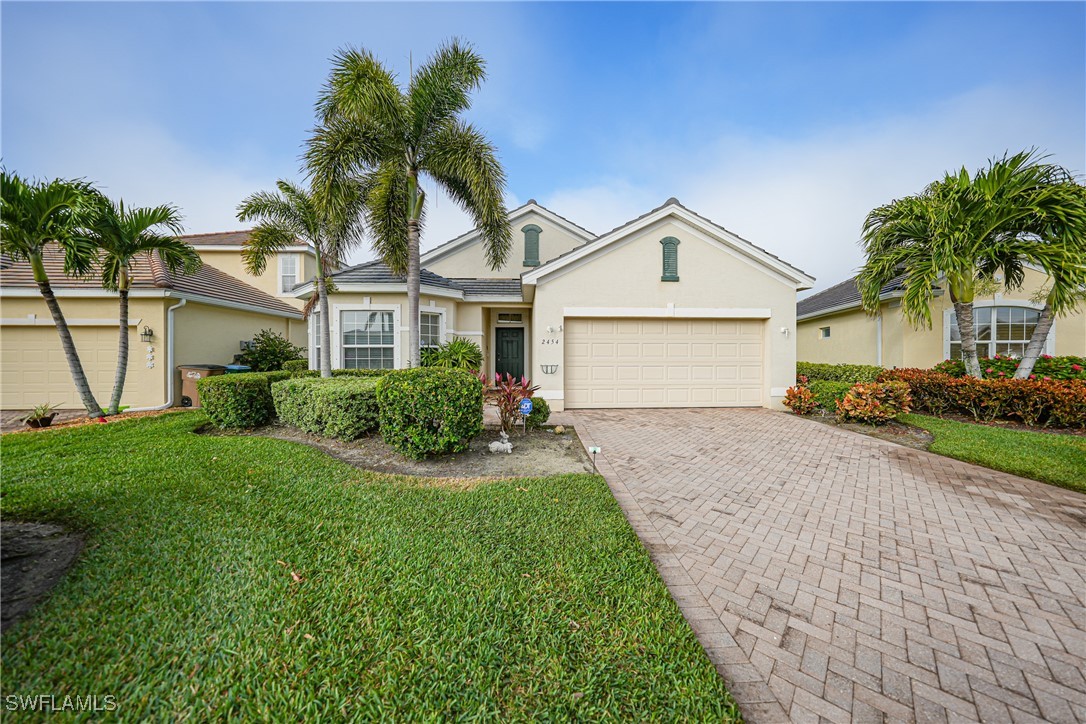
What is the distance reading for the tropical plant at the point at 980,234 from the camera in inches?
310

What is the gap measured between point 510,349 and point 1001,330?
1505 cm

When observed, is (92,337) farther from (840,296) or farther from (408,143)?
(840,296)

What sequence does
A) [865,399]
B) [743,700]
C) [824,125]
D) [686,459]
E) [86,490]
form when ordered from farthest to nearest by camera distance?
[824,125] → [865,399] → [686,459] → [86,490] → [743,700]

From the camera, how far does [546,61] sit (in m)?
11.1

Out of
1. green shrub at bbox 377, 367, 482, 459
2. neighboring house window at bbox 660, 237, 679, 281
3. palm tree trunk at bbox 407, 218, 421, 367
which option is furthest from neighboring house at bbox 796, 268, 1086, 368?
palm tree trunk at bbox 407, 218, 421, 367

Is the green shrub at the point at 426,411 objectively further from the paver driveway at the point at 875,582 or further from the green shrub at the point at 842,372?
the green shrub at the point at 842,372

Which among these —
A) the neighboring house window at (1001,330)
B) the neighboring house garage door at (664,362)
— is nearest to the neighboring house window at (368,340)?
the neighboring house garage door at (664,362)

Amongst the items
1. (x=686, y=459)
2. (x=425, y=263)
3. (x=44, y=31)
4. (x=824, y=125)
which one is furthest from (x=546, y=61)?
(x=686, y=459)

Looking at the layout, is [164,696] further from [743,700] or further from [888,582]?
[888,582]

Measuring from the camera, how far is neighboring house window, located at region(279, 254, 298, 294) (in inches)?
683

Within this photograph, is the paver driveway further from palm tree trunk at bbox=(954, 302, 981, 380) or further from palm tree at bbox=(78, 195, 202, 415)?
palm tree at bbox=(78, 195, 202, 415)

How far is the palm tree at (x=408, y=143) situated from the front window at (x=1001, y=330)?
45.3 ft

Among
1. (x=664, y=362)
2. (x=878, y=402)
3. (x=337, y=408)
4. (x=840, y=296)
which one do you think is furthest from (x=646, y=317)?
(x=840, y=296)

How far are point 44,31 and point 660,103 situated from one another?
14.6 m
